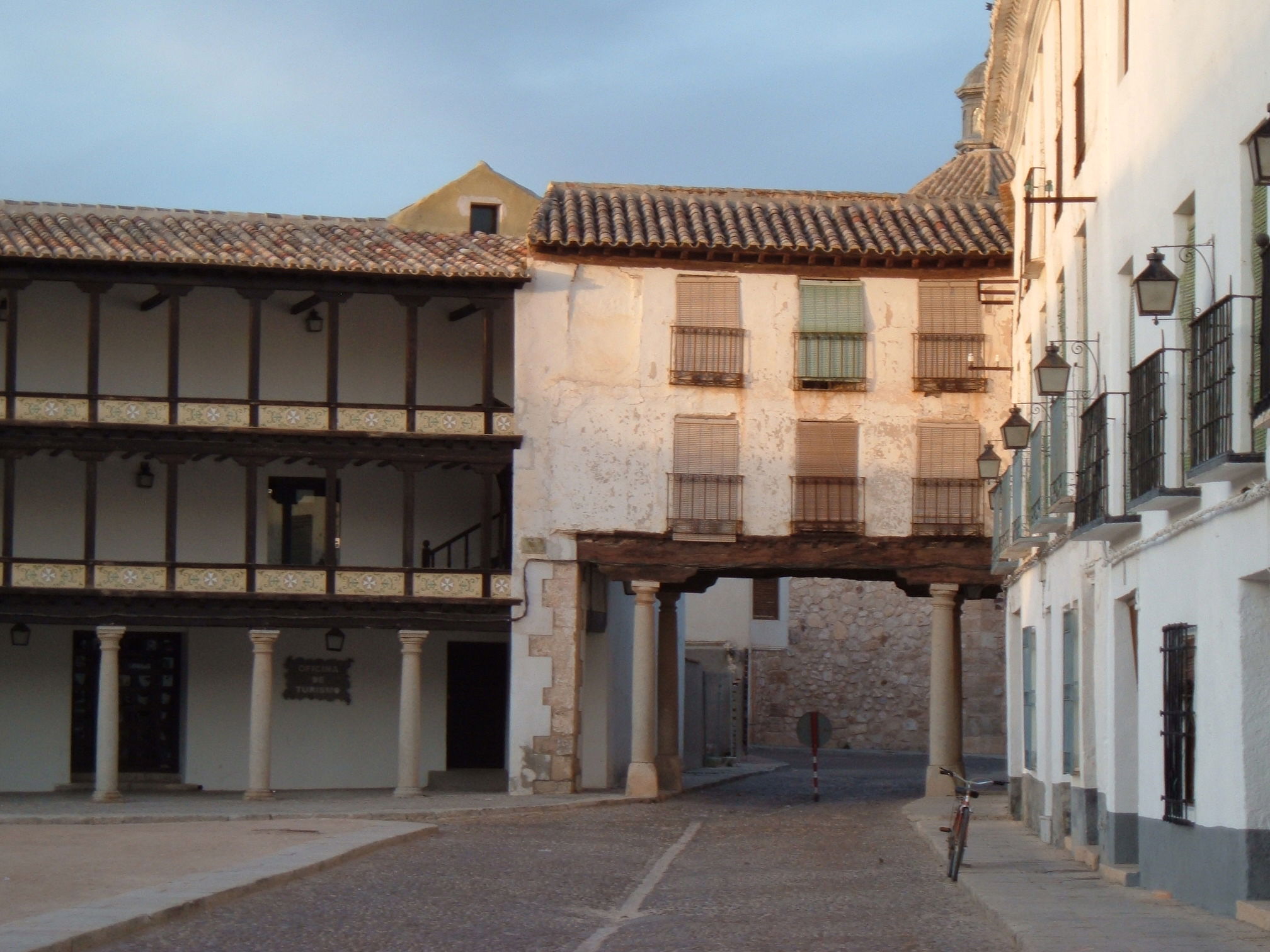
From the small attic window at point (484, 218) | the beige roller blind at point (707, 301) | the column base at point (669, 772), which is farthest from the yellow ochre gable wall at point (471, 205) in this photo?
the column base at point (669, 772)

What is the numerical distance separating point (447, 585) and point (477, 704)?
11.9 ft

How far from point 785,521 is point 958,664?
11.9 ft

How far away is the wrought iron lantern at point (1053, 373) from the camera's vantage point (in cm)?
1670

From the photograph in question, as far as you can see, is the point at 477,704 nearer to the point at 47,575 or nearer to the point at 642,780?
the point at 642,780

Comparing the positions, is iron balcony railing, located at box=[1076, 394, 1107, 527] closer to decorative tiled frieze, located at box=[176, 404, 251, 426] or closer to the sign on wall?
decorative tiled frieze, located at box=[176, 404, 251, 426]

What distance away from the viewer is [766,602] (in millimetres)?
48312

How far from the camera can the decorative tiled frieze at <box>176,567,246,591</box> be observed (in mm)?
27953

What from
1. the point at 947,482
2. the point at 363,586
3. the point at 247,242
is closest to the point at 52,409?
the point at 247,242

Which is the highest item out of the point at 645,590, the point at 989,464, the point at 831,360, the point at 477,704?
the point at 831,360

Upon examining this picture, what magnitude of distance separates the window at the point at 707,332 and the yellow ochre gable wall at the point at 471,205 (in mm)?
3545

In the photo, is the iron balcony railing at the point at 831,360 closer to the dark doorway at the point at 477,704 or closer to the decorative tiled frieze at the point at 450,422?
the decorative tiled frieze at the point at 450,422

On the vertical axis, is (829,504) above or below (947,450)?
below

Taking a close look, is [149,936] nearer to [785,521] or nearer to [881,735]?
[785,521]

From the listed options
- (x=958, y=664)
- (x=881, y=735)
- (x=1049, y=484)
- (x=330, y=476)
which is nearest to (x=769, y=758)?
(x=881, y=735)
